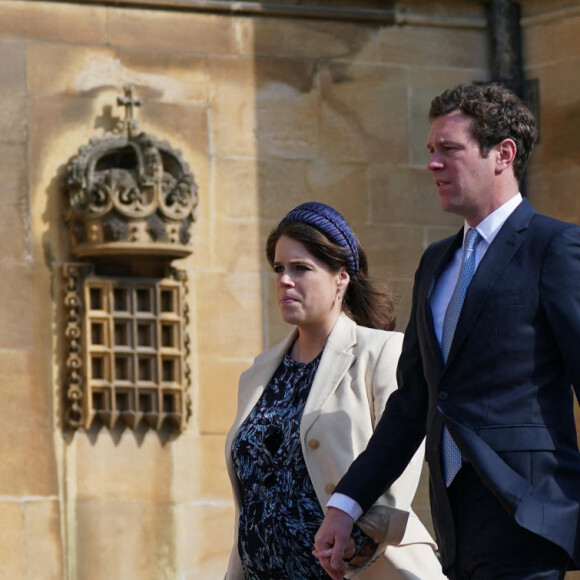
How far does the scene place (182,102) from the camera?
7516 millimetres

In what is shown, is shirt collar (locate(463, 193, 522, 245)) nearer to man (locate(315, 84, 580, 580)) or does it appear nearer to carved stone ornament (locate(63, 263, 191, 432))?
man (locate(315, 84, 580, 580))

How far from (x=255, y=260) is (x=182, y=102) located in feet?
2.54

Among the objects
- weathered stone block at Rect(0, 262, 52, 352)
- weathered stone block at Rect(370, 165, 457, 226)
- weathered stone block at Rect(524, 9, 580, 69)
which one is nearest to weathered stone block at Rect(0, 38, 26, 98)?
weathered stone block at Rect(0, 262, 52, 352)

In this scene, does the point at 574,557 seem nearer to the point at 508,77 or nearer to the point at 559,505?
the point at 559,505

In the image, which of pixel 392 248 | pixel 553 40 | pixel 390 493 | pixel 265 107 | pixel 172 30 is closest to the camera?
pixel 390 493

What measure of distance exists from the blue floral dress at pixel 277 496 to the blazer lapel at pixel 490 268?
0.95m

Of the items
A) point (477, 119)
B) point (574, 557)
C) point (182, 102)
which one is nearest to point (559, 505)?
point (574, 557)

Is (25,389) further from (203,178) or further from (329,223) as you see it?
(329,223)

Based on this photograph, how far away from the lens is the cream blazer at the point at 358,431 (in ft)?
14.8

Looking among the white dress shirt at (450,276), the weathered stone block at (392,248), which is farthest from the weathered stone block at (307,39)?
the white dress shirt at (450,276)

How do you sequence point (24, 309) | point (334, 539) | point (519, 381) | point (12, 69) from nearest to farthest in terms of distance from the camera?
point (519, 381) → point (334, 539) → point (24, 309) → point (12, 69)

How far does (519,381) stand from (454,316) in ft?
0.80

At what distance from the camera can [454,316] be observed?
387 cm

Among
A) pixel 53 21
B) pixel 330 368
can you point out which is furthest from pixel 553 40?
pixel 330 368
